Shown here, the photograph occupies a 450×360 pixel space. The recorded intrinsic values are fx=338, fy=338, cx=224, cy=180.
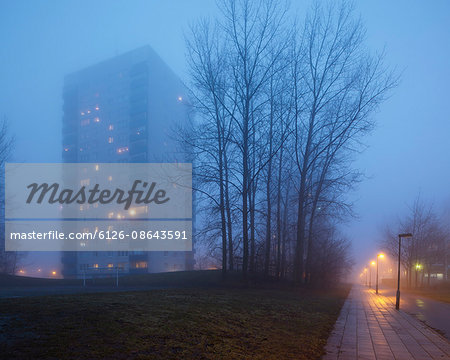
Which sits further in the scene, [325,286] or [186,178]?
[325,286]

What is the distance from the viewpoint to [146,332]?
6562 mm

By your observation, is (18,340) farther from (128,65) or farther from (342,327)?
(128,65)

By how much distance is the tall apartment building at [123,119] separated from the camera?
230 ft

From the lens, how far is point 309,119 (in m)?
25.1

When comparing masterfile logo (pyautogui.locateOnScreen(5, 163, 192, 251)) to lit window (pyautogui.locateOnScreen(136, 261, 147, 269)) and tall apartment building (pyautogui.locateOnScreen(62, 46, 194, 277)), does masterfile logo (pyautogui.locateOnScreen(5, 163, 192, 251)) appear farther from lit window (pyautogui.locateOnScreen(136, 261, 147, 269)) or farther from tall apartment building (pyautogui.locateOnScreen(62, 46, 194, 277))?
tall apartment building (pyautogui.locateOnScreen(62, 46, 194, 277))

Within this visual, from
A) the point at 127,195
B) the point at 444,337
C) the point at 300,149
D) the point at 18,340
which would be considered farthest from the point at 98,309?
the point at 127,195

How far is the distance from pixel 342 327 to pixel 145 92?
70.2m

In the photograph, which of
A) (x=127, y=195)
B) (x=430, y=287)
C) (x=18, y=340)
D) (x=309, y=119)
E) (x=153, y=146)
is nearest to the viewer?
(x=18, y=340)

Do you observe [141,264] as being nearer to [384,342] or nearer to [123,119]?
[123,119]

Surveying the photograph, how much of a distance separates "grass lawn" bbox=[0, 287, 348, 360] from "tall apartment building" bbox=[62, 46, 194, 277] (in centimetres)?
6058

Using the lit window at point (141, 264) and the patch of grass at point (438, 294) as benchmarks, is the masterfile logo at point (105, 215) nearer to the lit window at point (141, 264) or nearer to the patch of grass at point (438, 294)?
the lit window at point (141, 264)

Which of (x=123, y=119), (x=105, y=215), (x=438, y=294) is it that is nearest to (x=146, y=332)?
(x=438, y=294)

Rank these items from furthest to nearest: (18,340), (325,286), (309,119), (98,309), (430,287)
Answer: (430,287), (325,286), (309,119), (98,309), (18,340)

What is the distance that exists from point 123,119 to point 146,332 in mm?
75426
